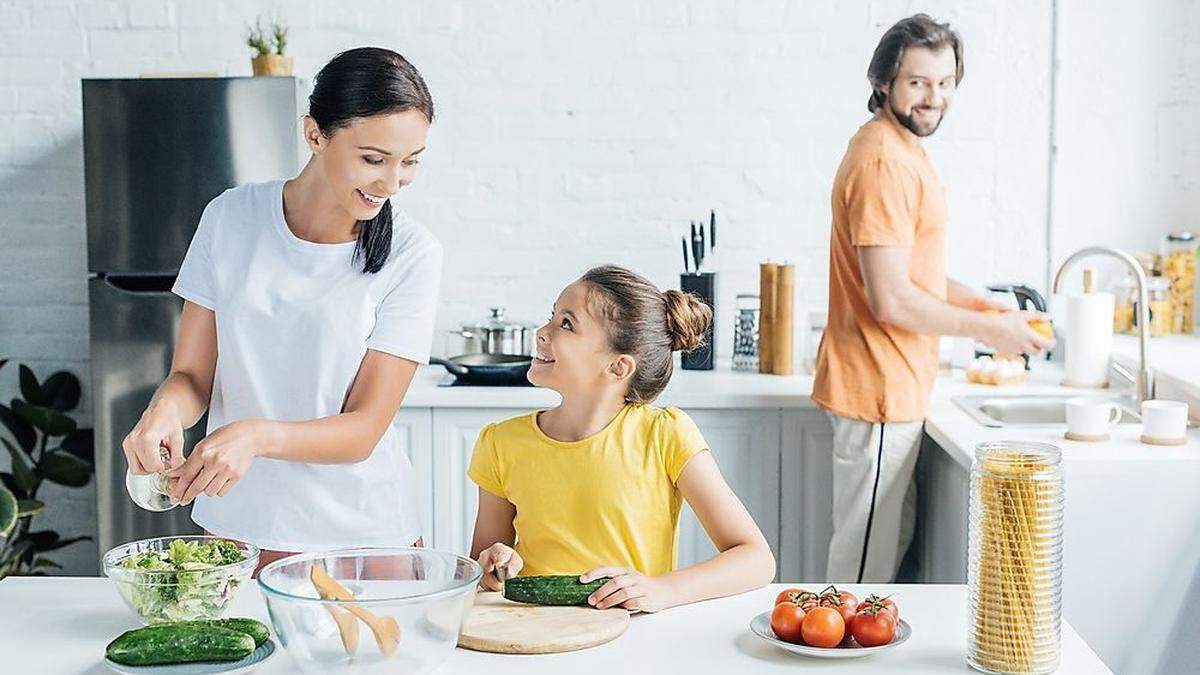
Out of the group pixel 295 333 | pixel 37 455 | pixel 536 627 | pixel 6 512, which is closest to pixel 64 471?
pixel 37 455

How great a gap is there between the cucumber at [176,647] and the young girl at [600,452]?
0.62 metres

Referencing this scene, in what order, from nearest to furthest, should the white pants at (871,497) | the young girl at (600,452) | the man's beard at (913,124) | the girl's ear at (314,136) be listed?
the girl's ear at (314,136)
the young girl at (600,452)
the man's beard at (913,124)
the white pants at (871,497)

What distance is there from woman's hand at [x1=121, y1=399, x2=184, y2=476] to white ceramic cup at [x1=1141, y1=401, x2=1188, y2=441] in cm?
191

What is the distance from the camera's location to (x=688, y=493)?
2.14 m

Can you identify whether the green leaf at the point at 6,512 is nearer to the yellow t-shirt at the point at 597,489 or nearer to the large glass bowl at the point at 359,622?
the yellow t-shirt at the point at 597,489

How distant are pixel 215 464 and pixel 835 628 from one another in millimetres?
792

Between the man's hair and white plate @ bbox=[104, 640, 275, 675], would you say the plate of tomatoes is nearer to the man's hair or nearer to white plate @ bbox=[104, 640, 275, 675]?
white plate @ bbox=[104, 640, 275, 675]

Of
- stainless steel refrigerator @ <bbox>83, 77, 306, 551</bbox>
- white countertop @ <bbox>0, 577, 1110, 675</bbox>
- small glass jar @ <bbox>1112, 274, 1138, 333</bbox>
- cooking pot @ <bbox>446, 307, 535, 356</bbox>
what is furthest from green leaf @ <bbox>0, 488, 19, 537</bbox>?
small glass jar @ <bbox>1112, 274, 1138, 333</bbox>

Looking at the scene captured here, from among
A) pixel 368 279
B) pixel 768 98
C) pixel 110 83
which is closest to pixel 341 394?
pixel 368 279

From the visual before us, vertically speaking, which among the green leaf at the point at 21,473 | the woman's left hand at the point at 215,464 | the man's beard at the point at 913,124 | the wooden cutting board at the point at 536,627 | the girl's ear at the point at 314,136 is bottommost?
the green leaf at the point at 21,473

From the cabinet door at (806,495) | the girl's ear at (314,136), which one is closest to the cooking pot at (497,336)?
the cabinet door at (806,495)

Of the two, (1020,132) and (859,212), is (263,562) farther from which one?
(1020,132)

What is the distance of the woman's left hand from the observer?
1.79 metres

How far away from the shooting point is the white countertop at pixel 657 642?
5.42 feet
